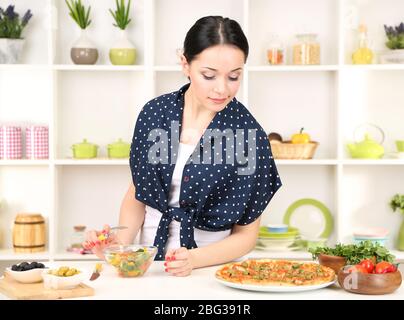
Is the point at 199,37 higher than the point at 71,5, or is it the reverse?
the point at 71,5

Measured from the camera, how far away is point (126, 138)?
193 inches

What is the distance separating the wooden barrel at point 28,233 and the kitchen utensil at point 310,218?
5.06 feet

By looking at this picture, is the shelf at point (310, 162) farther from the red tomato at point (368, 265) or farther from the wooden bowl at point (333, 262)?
the red tomato at point (368, 265)

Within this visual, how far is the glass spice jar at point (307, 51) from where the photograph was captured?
15.3 ft

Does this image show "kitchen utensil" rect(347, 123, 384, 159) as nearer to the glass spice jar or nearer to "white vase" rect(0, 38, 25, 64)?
the glass spice jar

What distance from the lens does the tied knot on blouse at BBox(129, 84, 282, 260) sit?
2.68 meters

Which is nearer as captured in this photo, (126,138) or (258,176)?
(258,176)

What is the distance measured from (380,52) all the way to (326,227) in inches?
45.6

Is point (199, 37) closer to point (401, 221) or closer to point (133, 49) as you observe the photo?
point (133, 49)

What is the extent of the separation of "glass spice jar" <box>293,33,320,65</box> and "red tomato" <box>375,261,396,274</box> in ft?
8.61

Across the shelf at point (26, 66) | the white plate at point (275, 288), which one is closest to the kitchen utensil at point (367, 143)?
the shelf at point (26, 66)
